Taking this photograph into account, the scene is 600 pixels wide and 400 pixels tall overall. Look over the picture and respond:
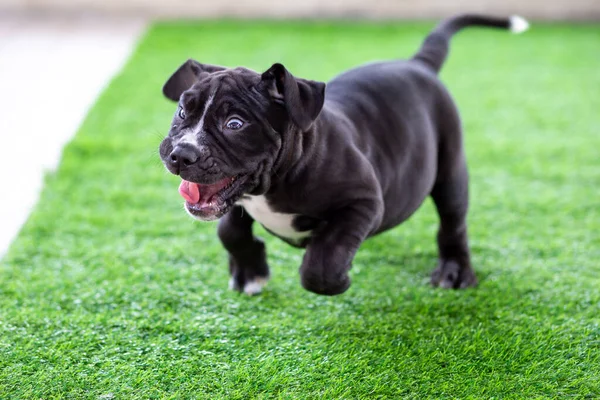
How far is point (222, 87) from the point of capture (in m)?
2.74

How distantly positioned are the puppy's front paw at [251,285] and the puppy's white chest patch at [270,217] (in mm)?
437

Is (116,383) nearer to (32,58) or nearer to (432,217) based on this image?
(432,217)

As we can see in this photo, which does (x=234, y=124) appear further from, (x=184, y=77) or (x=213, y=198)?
(x=184, y=77)

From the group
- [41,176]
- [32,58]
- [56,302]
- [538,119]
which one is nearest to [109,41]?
[32,58]

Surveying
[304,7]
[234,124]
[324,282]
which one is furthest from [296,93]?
[304,7]

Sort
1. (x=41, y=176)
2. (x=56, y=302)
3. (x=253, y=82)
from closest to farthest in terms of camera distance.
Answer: (x=253, y=82)
(x=56, y=302)
(x=41, y=176)

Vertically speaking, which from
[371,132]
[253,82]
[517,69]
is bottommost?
[517,69]

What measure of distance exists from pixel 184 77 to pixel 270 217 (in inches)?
25.4

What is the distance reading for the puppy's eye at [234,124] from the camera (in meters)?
2.72

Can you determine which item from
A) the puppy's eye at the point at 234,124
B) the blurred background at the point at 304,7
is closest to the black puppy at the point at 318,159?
the puppy's eye at the point at 234,124

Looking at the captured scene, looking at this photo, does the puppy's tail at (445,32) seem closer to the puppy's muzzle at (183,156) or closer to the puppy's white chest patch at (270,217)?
the puppy's white chest patch at (270,217)

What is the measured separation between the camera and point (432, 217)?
179 inches

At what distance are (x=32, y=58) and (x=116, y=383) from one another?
18.3 ft

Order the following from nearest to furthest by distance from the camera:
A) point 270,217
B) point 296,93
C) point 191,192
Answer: point 296,93 → point 191,192 → point 270,217
